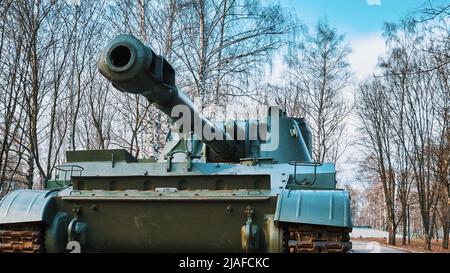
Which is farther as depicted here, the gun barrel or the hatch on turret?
the hatch on turret

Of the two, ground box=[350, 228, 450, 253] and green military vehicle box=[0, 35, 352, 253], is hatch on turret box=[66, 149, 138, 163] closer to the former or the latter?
green military vehicle box=[0, 35, 352, 253]

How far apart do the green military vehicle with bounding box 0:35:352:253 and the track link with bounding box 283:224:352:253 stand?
0.04 ft

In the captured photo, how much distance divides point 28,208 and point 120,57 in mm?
2412

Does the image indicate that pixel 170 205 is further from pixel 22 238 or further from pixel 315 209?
pixel 22 238

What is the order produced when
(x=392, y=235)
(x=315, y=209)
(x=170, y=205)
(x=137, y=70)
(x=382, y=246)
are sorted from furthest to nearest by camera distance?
(x=392, y=235) < (x=382, y=246) < (x=170, y=205) < (x=315, y=209) < (x=137, y=70)

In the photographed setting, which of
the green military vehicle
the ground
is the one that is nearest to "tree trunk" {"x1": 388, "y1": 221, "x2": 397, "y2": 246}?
the ground

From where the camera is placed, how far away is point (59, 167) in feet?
25.2

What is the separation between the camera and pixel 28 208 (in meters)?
6.54

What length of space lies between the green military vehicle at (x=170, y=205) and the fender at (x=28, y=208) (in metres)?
0.01

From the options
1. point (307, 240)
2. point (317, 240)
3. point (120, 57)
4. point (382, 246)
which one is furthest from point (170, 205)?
point (382, 246)

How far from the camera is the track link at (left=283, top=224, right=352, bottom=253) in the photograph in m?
5.76

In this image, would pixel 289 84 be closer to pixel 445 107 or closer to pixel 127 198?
pixel 445 107
